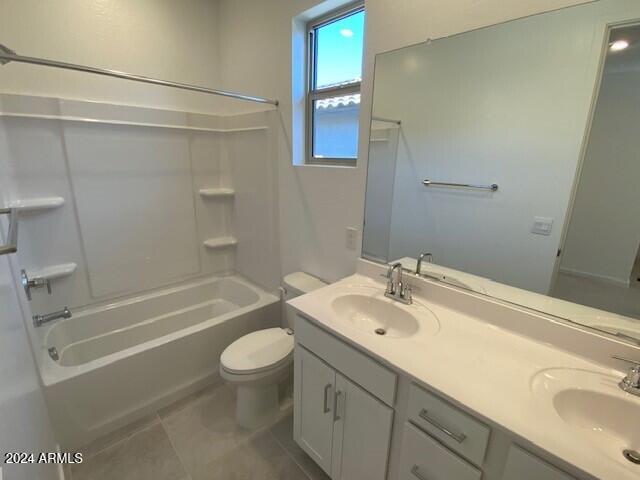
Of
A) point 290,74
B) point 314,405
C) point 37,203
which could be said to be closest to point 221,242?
point 37,203

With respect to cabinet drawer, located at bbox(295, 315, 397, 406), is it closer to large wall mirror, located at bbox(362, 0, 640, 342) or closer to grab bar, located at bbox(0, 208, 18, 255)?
large wall mirror, located at bbox(362, 0, 640, 342)

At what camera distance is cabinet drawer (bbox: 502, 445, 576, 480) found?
2.15 ft

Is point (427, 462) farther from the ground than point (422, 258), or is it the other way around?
point (422, 258)

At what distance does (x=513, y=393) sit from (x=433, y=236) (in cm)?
73

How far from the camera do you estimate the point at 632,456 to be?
754 millimetres

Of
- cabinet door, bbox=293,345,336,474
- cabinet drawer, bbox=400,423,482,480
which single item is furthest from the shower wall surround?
cabinet drawer, bbox=400,423,482,480

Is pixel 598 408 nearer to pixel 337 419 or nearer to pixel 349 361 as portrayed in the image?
pixel 349 361

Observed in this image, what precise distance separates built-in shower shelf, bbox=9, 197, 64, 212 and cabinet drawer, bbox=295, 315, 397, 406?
5.51 ft

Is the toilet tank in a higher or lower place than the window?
lower

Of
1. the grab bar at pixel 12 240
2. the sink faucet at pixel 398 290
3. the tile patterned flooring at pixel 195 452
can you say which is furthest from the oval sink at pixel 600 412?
the grab bar at pixel 12 240

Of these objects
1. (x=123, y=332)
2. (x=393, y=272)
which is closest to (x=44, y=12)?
(x=123, y=332)

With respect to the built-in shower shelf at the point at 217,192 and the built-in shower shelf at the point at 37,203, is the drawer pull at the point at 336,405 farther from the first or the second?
the built-in shower shelf at the point at 37,203

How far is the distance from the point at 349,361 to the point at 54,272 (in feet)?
6.42

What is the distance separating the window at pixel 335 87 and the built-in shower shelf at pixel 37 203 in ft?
5.12
